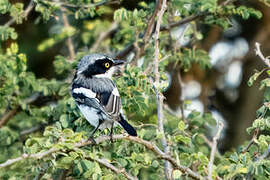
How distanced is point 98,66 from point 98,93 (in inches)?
22.2

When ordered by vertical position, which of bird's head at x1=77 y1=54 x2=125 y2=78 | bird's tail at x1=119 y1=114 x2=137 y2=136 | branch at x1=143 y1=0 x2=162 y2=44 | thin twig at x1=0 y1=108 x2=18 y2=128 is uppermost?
branch at x1=143 y1=0 x2=162 y2=44

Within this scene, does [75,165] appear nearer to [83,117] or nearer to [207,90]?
[83,117]

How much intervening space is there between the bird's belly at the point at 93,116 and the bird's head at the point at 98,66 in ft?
2.09

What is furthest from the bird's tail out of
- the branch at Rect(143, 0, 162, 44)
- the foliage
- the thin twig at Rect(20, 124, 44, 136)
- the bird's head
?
the thin twig at Rect(20, 124, 44, 136)

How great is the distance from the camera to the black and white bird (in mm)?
4234

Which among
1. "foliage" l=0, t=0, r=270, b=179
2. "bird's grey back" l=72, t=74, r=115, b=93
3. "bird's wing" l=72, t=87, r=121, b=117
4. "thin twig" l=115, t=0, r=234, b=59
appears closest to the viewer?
"foliage" l=0, t=0, r=270, b=179

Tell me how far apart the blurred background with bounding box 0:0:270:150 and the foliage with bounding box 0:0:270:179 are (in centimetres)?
→ 141

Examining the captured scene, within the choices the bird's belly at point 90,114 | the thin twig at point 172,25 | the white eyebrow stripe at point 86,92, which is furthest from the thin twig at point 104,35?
the bird's belly at point 90,114

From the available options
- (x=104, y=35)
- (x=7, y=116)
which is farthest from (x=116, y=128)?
(x=104, y=35)

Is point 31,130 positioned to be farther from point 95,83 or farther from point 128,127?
point 128,127

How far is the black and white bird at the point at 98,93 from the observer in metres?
4.23

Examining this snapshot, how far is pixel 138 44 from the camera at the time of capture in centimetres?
552

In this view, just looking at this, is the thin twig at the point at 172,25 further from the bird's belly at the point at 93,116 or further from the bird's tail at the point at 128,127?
the bird's tail at the point at 128,127

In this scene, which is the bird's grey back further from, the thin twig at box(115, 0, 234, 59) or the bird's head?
the thin twig at box(115, 0, 234, 59)
